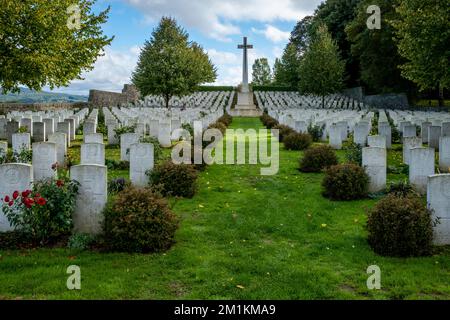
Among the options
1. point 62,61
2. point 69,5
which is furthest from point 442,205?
point 69,5

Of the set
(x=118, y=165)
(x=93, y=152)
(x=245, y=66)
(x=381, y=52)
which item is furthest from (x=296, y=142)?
(x=245, y=66)

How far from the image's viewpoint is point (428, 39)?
17.3 metres

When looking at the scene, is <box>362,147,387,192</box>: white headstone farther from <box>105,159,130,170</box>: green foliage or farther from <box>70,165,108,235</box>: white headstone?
<box>105,159,130,170</box>: green foliage

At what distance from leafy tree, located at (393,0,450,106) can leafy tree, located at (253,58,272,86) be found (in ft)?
290

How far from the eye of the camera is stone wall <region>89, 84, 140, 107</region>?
4534 cm

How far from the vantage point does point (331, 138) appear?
18500 millimetres

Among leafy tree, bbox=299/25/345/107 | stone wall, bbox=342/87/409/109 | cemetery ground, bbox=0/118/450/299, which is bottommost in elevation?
cemetery ground, bbox=0/118/450/299

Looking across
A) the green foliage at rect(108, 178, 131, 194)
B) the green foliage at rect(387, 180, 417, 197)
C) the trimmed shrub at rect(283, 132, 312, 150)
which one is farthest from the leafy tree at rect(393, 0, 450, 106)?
the green foliage at rect(108, 178, 131, 194)

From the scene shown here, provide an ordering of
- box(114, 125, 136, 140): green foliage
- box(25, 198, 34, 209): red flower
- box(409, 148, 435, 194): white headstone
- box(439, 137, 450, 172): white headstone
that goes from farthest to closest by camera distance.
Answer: box(114, 125, 136, 140): green foliage, box(439, 137, 450, 172): white headstone, box(409, 148, 435, 194): white headstone, box(25, 198, 34, 209): red flower

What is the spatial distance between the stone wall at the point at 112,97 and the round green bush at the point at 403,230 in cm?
3900

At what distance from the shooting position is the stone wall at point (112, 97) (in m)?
45.3

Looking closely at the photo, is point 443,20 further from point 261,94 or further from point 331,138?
point 261,94

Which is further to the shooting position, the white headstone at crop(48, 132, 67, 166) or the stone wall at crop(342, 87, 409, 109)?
the stone wall at crop(342, 87, 409, 109)

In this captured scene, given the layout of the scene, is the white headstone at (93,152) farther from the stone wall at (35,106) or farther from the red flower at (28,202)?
the stone wall at (35,106)
